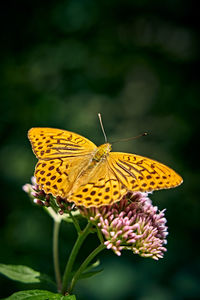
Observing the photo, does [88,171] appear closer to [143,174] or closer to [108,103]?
[143,174]

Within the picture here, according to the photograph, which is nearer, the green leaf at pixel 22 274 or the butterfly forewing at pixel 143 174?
the butterfly forewing at pixel 143 174

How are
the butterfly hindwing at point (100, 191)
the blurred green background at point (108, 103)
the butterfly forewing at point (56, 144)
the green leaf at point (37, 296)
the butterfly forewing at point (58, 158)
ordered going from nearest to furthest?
1. the green leaf at point (37, 296)
2. the butterfly hindwing at point (100, 191)
3. the butterfly forewing at point (58, 158)
4. the butterfly forewing at point (56, 144)
5. the blurred green background at point (108, 103)

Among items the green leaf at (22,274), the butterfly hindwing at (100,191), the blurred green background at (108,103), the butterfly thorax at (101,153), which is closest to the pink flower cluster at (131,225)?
the butterfly hindwing at (100,191)

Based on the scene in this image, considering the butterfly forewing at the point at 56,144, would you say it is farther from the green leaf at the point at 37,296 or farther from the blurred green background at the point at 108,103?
the blurred green background at the point at 108,103

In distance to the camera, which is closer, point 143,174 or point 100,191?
point 100,191

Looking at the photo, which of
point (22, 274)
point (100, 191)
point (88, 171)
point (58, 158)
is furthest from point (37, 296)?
point (58, 158)

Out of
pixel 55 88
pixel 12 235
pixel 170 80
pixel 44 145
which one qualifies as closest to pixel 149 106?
pixel 170 80

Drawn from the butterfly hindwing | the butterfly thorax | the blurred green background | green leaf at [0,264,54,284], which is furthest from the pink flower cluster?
the blurred green background

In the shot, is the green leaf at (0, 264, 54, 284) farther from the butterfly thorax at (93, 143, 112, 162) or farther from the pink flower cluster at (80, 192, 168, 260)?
the butterfly thorax at (93, 143, 112, 162)
